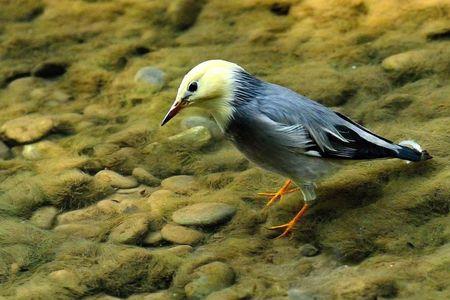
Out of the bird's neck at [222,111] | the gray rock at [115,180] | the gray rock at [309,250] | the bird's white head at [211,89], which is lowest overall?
the gray rock at [309,250]

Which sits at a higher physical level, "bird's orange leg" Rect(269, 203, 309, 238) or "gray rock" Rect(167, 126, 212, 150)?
"gray rock" Rect(167, 126, 212, 150)

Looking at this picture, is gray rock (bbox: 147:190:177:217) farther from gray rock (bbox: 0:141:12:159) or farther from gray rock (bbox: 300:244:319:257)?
gray rock (bbox: 0:141:12:159)

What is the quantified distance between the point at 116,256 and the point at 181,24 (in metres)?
2.41

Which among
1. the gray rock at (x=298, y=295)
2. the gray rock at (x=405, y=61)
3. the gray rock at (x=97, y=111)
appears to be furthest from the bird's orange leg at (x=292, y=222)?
the gray rock at (x=97, y=111)

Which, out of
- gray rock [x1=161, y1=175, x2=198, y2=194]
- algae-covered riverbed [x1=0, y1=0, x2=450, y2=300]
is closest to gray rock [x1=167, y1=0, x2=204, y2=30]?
algae-covered riverbed [x1=0, y1=0, x2=450, y2=300]

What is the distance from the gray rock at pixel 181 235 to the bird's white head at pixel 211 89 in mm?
506

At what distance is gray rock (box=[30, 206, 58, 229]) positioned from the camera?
3783 millimetres

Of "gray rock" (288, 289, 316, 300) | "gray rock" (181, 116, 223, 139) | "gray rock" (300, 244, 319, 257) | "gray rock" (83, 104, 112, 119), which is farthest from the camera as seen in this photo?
"gray rock" (83, 104, 112, 119)

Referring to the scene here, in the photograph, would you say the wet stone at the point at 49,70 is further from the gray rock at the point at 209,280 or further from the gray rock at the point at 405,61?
the gray rock at the point at 209,280

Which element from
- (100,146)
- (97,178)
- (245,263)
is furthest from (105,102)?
(245,263)

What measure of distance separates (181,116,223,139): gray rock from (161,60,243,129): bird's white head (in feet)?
2.42

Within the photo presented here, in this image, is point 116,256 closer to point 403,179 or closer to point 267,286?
point 267,286

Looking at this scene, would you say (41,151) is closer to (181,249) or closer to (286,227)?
(181,249)

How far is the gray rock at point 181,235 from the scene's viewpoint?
3.57 m
